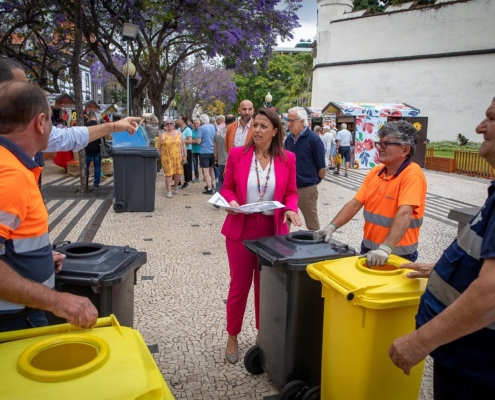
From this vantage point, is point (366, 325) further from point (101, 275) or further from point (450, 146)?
point (450, 146)

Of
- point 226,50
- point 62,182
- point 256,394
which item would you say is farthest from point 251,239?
point 226,50

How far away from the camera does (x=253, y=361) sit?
9.61 ft

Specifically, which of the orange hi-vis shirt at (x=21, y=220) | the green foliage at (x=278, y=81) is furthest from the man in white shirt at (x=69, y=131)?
the green foliage at (x=278, y=81)

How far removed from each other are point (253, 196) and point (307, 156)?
2.21 metres

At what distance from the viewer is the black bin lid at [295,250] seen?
234 centimetres

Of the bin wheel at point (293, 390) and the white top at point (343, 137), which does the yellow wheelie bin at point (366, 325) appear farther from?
the white top at point (343, 137)

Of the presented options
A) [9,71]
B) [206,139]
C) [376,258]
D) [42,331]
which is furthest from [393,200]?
[206,139]

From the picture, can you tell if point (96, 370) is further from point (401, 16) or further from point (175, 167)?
point (401, 16)

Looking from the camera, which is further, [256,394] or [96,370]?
[256,394]

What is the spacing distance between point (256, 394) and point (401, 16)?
3347 cm

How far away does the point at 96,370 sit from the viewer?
1239 millimetres

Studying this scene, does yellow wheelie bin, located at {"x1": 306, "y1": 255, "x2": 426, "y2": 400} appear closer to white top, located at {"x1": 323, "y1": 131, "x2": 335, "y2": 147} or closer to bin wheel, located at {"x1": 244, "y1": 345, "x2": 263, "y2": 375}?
bin wheel, located at {"x1": 244, "y1": 345, "x2": 263, "y2": 375}

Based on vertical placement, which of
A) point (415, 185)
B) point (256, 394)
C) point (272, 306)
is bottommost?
point (256, 394)

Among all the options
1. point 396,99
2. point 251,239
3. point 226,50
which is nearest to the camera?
point 251,239
